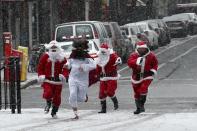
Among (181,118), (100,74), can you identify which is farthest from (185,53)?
(181,118)

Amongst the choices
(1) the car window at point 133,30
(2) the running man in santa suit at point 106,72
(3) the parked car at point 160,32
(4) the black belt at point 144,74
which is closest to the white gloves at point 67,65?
(4) the black belt at point 144,74

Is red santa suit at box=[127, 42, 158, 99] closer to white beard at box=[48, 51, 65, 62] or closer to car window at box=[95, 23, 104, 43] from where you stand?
white beard at box=[48, 51, 65, 62]

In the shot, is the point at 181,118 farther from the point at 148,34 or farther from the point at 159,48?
the point at 159,48

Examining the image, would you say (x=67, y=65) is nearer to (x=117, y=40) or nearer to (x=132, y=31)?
(x=117, y=40)

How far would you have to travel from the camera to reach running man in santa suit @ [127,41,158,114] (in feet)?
51.9

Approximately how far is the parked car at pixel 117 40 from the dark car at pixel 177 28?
2124cm

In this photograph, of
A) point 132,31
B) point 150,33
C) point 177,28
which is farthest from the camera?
point 177,28

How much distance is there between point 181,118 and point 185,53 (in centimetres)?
2860

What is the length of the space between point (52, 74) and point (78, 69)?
736mm

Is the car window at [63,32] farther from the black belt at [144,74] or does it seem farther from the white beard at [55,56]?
the white beard at [55,56]

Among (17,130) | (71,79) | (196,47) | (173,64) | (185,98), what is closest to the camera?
(17,130)

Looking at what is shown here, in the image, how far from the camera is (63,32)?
3114cm

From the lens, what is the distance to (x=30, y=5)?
4350 centimetres

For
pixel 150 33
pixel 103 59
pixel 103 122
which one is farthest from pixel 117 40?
pixel 103 122
